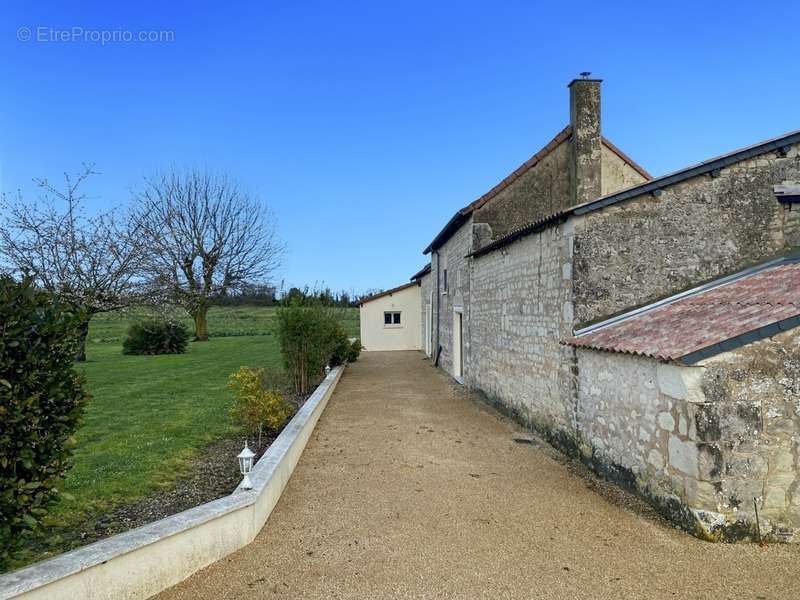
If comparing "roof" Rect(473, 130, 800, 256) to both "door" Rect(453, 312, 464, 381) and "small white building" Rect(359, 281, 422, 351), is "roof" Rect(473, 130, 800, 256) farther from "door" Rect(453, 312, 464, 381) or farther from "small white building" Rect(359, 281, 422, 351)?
"small white building" Rect(359, 281, 422, 351)

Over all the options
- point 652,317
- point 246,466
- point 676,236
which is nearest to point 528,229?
point 676,236

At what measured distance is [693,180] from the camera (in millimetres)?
7820

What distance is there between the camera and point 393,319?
93.8 ft

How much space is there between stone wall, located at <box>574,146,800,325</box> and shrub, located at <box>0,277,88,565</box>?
6108mm

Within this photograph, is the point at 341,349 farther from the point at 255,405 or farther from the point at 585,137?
the point at 255,405

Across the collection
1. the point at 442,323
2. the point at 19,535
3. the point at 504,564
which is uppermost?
the point at 442,323

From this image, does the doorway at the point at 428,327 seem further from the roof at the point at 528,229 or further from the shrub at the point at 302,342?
the roof at the point at 528,229

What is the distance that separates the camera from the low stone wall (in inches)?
133

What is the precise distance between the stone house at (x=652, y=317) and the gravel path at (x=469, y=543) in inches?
18.7

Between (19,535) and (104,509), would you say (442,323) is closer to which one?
(104,509)

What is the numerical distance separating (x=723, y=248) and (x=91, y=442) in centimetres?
939

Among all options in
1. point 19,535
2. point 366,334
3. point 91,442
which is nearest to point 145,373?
point 91,442

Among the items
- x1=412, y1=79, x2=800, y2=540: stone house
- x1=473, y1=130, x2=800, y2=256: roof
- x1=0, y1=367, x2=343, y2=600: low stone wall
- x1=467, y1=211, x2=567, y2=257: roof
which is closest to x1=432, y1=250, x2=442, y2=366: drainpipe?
x1=412, y1=79, x2=800, y2=540: stone house

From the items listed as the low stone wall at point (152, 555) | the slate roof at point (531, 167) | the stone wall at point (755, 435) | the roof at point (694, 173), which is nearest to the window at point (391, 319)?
the slate roof at point (531, 167)
